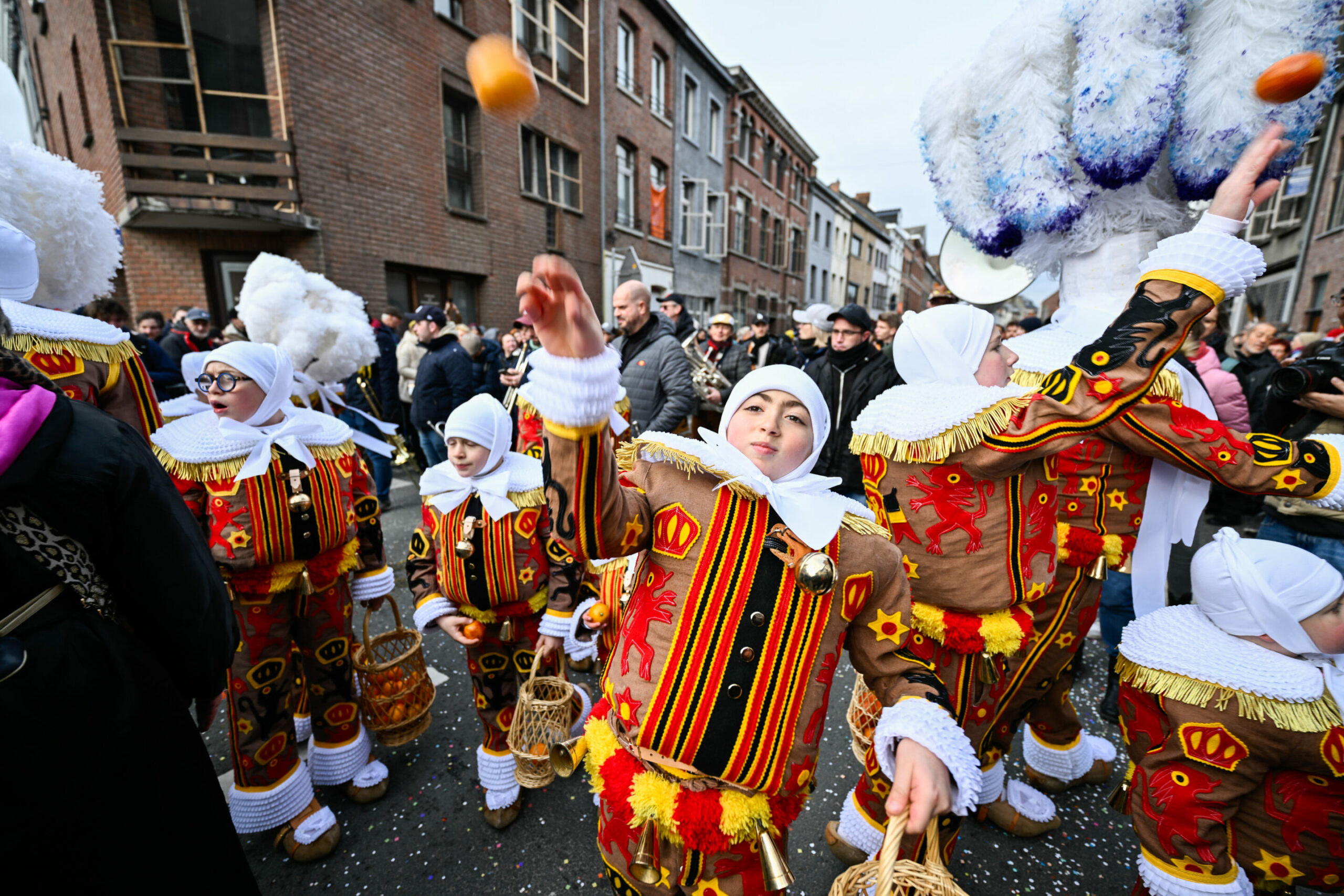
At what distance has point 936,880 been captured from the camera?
1073 mm

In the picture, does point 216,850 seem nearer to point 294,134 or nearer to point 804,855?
point 804,855

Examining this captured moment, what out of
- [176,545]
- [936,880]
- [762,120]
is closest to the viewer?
[936,880]

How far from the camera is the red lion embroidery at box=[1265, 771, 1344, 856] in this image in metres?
1.46

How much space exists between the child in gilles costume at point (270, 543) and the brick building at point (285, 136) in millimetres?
6312

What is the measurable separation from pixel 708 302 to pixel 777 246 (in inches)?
269

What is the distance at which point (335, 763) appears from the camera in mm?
2467

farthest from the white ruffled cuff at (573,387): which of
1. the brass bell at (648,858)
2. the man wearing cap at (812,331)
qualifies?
the man wearing cap at (812,331)

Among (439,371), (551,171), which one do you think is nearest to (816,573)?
(439,371)

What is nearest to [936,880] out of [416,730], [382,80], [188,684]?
[188,684]

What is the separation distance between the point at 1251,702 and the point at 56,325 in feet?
12.4

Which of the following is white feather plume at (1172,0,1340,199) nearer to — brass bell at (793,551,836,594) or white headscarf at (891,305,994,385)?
white headscarf at (891,305,994,385)

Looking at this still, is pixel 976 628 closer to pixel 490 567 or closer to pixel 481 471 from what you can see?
pixel 490 567

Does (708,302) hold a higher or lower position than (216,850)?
higher

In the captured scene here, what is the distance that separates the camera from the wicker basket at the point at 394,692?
7.91 ft
